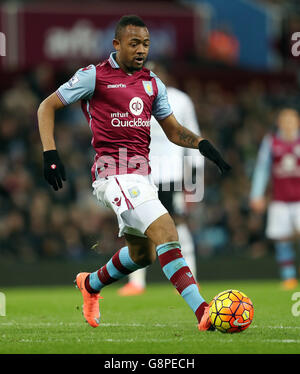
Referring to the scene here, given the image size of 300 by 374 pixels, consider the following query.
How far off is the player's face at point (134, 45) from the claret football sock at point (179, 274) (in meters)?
1.39

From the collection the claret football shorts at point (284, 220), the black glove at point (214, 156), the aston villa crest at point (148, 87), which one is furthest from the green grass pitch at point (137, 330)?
the claret football shorts at point (284, 220)

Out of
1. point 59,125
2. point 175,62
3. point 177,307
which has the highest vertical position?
point 175,62

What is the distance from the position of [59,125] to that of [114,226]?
241cm

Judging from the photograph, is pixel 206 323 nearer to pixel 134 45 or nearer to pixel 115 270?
pixel 115 270

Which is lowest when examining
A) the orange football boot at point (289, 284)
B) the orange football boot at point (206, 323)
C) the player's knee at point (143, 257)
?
the orange football boot at point (289, 284)

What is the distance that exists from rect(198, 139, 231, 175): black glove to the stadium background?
7350mm

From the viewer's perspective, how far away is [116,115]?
661cm

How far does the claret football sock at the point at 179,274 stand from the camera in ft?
20.1
